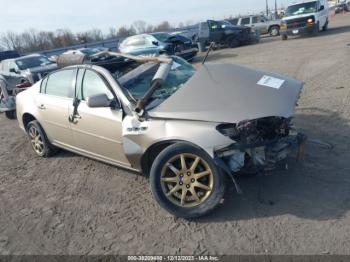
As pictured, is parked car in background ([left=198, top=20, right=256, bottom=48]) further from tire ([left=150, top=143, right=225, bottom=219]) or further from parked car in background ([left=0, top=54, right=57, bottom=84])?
tire ([left=150, top=143, right=225, bottom=219])

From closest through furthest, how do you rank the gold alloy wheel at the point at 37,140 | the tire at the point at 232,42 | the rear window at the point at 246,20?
the gold alloy wheel at the point at 37,140 → the tire at the point at 232,42 → the rear window at the point at 246,20

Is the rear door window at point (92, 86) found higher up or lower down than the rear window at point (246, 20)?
lower down

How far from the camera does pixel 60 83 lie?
17.1 feet

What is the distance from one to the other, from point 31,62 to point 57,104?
10672 mm

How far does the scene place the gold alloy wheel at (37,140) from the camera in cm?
587

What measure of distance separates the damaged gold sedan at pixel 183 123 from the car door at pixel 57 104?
0.19ft

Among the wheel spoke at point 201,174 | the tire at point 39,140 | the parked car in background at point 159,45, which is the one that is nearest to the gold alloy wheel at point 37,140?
the tire at point 39,140

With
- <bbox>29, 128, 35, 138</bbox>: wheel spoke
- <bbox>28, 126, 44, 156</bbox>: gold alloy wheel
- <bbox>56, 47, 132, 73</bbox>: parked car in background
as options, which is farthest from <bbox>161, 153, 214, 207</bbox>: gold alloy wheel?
<bbox>29, 128, 35, 138</bbox>: wheel spoke

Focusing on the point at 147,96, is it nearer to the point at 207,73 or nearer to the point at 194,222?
the point at 207,73

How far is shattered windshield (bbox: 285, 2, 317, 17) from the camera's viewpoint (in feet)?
71.6

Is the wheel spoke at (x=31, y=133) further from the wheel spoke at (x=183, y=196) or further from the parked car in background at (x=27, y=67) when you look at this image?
the parked car in background at (x=27, y=67)

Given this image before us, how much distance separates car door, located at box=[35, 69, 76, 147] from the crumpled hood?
5.65 feet

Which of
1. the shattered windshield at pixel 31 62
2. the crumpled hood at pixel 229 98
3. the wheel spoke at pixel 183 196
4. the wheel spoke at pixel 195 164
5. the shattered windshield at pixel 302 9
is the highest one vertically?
the shattered windshield at pixel 302 9

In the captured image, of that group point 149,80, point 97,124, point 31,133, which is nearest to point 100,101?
point 97,124
